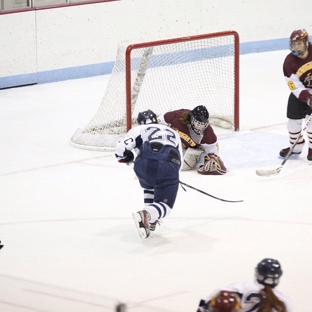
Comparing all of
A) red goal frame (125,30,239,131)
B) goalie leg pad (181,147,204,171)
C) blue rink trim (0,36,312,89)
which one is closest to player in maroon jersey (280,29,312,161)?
goalie leg pad (181,147,204,171)

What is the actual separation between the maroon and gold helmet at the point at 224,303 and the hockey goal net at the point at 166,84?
167 inches

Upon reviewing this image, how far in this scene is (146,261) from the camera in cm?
522

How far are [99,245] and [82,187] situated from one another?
1243 millimetres

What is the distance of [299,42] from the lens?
695cm

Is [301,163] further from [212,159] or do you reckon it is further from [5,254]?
[5,254]

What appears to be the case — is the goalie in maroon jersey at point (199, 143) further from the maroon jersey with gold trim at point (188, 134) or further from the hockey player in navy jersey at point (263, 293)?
the hockey player in navy jersey at point (263, 293)

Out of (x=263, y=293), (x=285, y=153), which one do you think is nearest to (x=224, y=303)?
(x=263, y=293)

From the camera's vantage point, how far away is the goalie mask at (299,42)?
692 cm

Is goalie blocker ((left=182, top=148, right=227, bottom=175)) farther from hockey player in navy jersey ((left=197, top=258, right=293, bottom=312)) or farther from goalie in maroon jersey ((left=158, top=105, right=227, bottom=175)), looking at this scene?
hockey player in navy jersey ((left=197, top=258, right=293, bottom=312))

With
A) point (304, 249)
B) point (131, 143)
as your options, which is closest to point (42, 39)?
point (131, 143)

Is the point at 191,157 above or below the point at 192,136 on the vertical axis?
below

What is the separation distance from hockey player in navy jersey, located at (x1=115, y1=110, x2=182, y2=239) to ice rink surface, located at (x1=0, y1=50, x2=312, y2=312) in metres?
0.18

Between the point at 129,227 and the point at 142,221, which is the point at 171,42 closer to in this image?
the point at 129,227

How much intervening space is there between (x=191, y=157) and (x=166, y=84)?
1.55m
